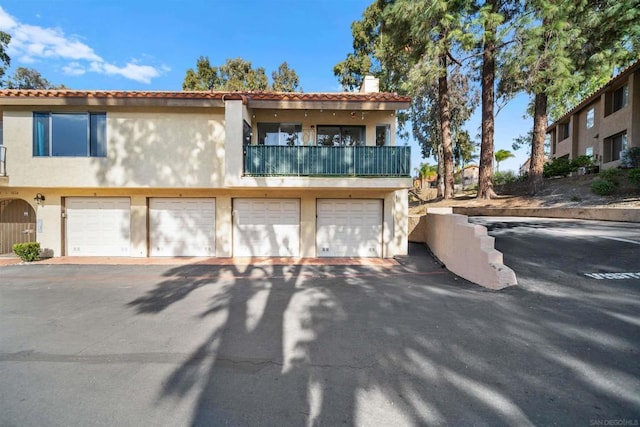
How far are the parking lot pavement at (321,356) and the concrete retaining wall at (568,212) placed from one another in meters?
8.69

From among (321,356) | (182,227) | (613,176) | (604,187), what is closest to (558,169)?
(613,176)

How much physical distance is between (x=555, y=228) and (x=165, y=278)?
13770 mm

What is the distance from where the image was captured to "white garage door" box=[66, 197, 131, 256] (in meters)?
11.3

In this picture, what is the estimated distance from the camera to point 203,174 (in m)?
10.4

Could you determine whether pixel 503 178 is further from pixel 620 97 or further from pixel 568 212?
pixel 568 212

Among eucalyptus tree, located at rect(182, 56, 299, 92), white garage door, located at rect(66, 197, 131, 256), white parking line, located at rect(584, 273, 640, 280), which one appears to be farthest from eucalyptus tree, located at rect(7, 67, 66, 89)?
white parking line, located at rect(584, 273, 640, 280)

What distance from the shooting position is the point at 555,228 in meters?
11.4

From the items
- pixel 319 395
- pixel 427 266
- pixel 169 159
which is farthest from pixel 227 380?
pixel 169 159

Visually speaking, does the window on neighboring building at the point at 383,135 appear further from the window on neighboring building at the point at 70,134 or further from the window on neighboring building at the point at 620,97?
the window on neighboring building at the point at 620,97

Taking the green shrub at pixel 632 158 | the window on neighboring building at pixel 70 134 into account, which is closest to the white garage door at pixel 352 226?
the window on neighboring building at pixel 70 134

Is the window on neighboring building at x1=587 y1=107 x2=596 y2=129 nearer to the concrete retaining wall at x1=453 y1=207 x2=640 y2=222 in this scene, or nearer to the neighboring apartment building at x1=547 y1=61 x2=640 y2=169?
the neighboring apartment building at x1=547 y1=61 x2=640 y2=169

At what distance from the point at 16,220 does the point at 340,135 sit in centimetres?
1321

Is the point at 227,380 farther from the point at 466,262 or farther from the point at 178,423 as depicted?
the point at 466,262

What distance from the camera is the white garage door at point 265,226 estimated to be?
11328 millimetres
